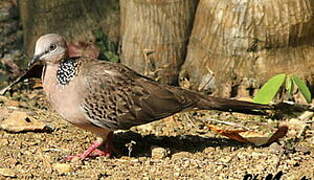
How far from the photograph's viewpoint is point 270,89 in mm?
6586

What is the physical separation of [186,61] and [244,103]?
1.48 metres

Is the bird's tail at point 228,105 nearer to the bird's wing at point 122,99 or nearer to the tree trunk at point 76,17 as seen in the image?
the bird's wing at point 122,99

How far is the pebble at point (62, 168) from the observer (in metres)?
5.73

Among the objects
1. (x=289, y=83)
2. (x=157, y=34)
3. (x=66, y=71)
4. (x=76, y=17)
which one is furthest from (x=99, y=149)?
(x=76, y=17)

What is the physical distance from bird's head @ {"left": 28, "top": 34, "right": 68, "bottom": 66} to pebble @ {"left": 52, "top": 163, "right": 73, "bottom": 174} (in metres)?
0.83

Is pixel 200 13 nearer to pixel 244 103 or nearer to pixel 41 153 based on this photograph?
pixel 244 103

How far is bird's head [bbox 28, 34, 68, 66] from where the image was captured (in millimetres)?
5887

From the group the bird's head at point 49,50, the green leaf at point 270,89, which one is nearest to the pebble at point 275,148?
the green leaf at point 270,89

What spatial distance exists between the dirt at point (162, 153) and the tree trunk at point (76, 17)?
4.39ft

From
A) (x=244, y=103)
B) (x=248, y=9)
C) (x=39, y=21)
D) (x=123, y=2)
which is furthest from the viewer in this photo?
(x=39, y=21)

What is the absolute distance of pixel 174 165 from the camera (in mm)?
5898

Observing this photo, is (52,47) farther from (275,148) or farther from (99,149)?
(275,148)

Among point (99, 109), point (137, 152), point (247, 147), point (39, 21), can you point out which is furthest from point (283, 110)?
point (39, 21)

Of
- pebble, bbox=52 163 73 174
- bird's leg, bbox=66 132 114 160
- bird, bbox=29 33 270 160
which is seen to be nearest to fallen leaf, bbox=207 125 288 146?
bird, bbox=29 33 270 160
